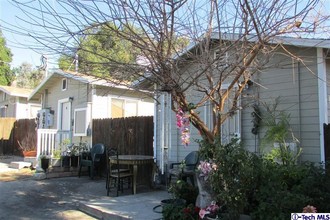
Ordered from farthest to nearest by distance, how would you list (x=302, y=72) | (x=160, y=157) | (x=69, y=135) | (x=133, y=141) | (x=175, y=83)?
(x=69, y=135)
(x=133, y=141)
(x=160, y=157)
(x=302, y=72)
(x=175, y=83)

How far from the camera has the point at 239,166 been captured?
14.6 ft

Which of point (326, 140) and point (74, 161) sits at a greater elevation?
point (326, 140)

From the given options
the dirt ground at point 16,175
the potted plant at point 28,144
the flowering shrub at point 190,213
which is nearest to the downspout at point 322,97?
the flowering shrub at point 190,213

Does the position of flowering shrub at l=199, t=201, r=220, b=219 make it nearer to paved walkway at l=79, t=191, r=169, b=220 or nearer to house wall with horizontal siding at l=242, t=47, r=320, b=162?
paved walkway at l=79, t=191, r=169, b=220

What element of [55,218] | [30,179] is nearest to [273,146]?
[55,218]

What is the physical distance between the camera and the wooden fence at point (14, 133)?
54.1 feet

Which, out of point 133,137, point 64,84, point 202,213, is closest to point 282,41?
point 202,213

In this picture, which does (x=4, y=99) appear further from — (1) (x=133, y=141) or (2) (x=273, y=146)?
(2) (x=273, y=146)

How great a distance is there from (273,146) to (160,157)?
11.1ft

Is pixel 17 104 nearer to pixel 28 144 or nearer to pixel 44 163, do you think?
pixel 28 144

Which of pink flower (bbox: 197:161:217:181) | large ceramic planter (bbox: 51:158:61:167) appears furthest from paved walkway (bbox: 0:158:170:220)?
large ceramic planter (bbox: 51:158:61:167)

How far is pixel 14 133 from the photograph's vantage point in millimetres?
18000

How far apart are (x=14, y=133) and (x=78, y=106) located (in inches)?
282

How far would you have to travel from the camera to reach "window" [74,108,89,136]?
12.4m
